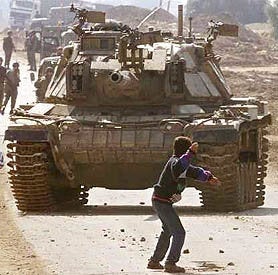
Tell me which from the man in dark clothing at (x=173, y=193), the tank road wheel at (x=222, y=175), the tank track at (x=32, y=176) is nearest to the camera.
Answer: the man in dark clothing at (x=173, y=193)

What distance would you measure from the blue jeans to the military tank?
14.1ft

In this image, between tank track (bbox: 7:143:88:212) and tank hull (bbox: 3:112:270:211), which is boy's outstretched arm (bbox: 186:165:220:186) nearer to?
tank hull (bbox: 3:112:270:211)

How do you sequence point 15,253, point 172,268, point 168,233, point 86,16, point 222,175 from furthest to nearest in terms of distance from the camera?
point 86,16, point 222,175, point 15,253, point 168,233, point 172,268

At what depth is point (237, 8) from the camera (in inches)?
3312

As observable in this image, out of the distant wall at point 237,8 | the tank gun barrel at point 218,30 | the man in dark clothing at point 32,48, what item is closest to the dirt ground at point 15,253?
the tank gun barrel at point 218,30

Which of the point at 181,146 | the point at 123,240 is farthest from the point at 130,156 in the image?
the point at 181,146

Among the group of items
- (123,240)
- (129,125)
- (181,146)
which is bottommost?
(123,240)

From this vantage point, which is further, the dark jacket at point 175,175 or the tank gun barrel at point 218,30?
the tank gun barrel at point 218,30

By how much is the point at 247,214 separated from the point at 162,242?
15.4 feet

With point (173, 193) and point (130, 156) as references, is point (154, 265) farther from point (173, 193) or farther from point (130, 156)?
point (130, 156)

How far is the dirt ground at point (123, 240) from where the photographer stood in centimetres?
1030

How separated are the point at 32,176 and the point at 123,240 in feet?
11.5

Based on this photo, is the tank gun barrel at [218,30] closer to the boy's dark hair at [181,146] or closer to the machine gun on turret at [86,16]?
the machine gun on turret at [86,16]

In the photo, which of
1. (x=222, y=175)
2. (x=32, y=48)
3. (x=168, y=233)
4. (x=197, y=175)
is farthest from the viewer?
(x=32, y=48)
